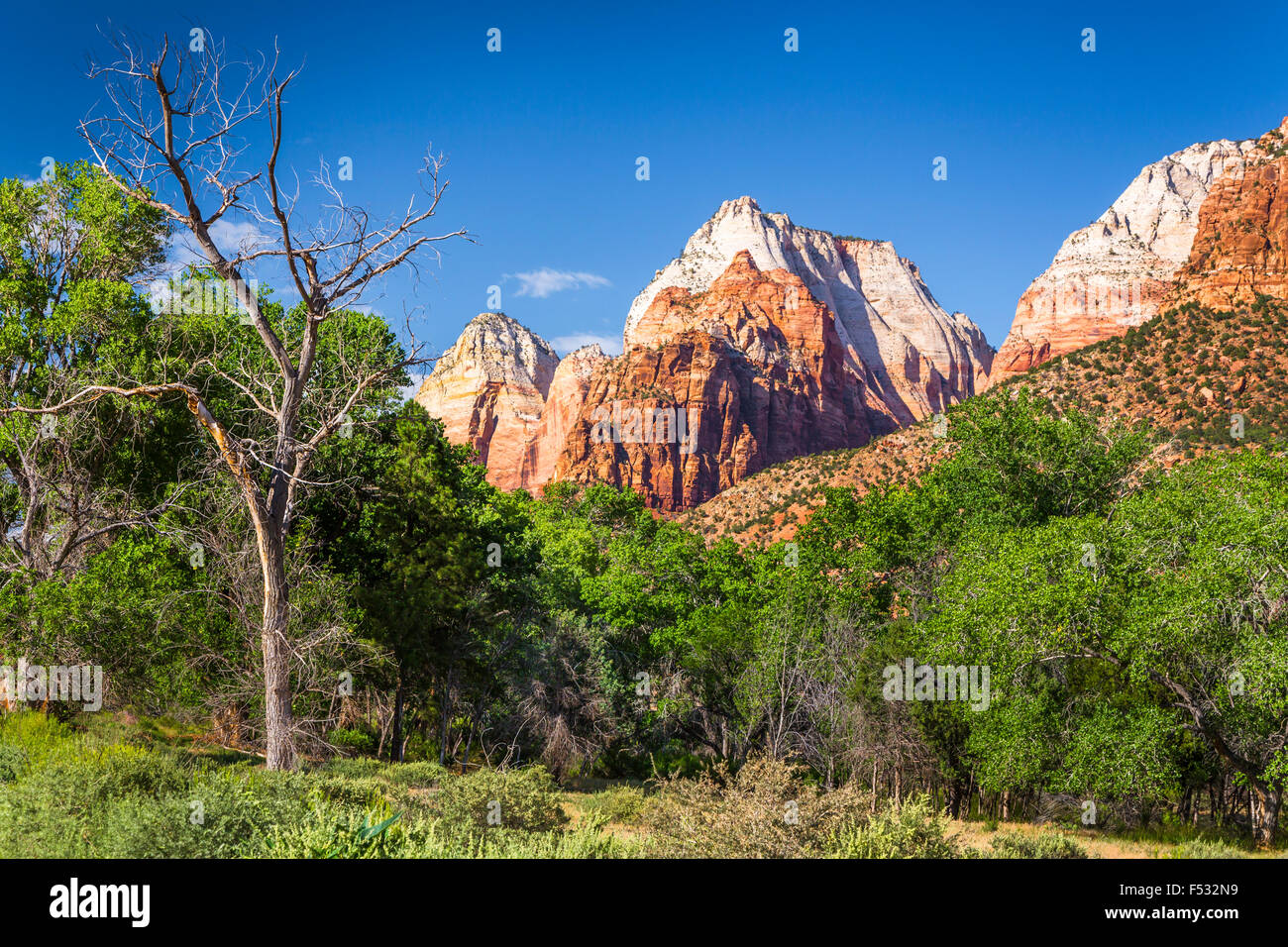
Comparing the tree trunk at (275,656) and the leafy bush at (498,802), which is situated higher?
the tree trunk at (275,656)

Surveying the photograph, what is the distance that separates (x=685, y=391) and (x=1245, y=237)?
84.1m

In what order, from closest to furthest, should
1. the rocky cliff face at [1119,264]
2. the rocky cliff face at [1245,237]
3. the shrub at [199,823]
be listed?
1. the shrub at [199,823]
2. the rocky cliff face at [1245,237]
3. the rocky cliff face at [1119,264]

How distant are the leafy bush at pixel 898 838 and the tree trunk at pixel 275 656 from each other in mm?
7446

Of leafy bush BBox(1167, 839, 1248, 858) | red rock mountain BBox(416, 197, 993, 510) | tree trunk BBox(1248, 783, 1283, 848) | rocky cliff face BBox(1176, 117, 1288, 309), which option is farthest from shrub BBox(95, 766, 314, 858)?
red rock mountain BBox(416, 197, 993, 510)

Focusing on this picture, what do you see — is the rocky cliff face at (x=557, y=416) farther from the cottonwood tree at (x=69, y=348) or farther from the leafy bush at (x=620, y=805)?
the leafy bush at (x=620, y=805)

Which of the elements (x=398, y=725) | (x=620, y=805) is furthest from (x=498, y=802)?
(x=398, y=725)

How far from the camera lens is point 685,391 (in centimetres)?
14275

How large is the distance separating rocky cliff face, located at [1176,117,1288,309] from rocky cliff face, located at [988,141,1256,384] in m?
67.3

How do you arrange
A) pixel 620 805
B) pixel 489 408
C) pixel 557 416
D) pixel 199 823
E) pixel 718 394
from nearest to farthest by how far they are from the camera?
pixel 199 823, pixel 620 805, pixel 718 394, pixel 557 416, pixel 489 408

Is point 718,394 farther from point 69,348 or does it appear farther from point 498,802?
point 498,802

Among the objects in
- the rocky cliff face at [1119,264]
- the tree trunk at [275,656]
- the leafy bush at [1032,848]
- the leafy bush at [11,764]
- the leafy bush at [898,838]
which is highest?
the rocky cliff face at [1119,264]

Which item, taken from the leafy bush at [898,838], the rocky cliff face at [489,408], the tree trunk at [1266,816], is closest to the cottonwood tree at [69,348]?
the leafy bush at [898,838]

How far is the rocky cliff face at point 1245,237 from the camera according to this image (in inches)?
2559
